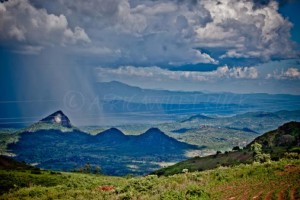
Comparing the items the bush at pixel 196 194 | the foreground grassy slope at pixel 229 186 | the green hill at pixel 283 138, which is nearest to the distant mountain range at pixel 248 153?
the green hill at pixel 283 138

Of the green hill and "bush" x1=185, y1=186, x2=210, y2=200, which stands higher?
"bush" x1=185, y1=186, x2=210, y2=200

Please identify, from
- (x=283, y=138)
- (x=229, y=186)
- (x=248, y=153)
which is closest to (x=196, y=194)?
(x=229, y=186)

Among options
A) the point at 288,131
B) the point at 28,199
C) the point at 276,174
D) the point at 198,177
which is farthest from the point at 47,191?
the point at 288,131

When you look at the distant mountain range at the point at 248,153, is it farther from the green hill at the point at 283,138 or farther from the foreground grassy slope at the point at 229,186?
the foreground grassy slope at the point at 229,186

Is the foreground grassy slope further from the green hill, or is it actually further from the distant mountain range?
the green hill

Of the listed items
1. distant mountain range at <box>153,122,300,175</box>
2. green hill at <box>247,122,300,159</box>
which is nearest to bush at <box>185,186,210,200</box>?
distant mountain range at <box>153,122,300,175</box>

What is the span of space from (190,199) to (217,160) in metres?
115

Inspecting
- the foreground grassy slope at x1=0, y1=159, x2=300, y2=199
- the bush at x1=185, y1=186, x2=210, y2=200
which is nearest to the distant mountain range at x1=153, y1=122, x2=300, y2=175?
the foreground grassy slope at x1=0, y1=159, x2=300, y2=199

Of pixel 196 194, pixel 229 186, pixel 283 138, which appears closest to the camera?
pixel 196 194

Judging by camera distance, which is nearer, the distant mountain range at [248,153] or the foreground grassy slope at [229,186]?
the foreground grassy slope at [229,186]

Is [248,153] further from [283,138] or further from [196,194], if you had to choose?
[196,194]

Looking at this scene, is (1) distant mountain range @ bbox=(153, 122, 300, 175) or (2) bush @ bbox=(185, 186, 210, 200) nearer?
(2) bush @ bbox=(185, 186, 210, 200)

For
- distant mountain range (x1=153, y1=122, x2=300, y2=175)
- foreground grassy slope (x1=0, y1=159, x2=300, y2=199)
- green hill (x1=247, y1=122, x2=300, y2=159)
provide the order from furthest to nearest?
green hill (x1=247, y1=122, x2=300, y2=159) → distant mountain range (x1=153, y1=122, x2=300, y2=175) → foreground grassy slope (x1=0, y1=159, x2=300, y2=199)

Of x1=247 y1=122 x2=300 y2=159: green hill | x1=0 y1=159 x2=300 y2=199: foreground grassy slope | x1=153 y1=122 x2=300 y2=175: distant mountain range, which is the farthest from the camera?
x1=247 y1=122 x2=300 y2=159: green hill
